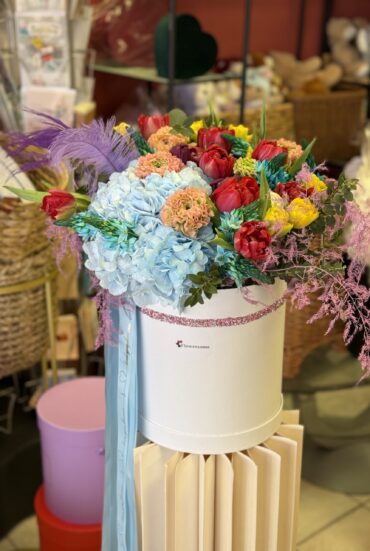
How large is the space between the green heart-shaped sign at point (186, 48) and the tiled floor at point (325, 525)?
4.95 ft

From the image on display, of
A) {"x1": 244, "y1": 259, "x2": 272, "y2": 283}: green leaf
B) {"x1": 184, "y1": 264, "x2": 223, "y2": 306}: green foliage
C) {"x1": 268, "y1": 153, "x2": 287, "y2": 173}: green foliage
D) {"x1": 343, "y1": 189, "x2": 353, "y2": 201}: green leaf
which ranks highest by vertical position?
{"x1": 268, "y1": 153, "x2": 287, "y2": 173}: green foliage

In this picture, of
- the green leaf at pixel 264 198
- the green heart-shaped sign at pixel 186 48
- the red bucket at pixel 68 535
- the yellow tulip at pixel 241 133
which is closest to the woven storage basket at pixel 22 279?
the red bucket at pixel 68 535

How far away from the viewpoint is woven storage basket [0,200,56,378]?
1.74 m

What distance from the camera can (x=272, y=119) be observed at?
2943 mm

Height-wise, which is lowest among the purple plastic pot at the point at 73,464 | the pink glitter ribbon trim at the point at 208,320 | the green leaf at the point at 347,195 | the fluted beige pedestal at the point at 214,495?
the purple plastic pot at the point at 73,464

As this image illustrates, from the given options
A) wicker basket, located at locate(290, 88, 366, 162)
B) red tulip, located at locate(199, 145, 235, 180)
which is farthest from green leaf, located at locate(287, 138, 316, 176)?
wicker basket, located at locate(290, 88, 366, 162)

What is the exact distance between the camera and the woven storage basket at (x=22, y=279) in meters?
1.74

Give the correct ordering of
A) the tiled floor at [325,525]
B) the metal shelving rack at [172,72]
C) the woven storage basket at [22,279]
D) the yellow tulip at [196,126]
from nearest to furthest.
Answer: the yellow tulip at [196,126] < the woven storage basket at [22,279] < the tiled floor at [325,525] < the metal shelving rack at [172,72]

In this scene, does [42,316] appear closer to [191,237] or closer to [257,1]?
[191,237]

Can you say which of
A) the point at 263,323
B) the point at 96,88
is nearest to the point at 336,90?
the point at 96,88

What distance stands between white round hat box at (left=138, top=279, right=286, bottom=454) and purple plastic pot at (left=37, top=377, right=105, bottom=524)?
43cm

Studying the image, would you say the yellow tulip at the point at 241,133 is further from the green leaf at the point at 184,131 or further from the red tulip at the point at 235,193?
the red tulip at the point at 235,193

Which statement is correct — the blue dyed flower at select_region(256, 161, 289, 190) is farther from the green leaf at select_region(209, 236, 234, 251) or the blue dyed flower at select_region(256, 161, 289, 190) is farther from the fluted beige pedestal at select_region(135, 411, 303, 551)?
the fluted beige pedestal at select_region(135, 411, 303, 551)

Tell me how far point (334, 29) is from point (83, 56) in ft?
5.56
